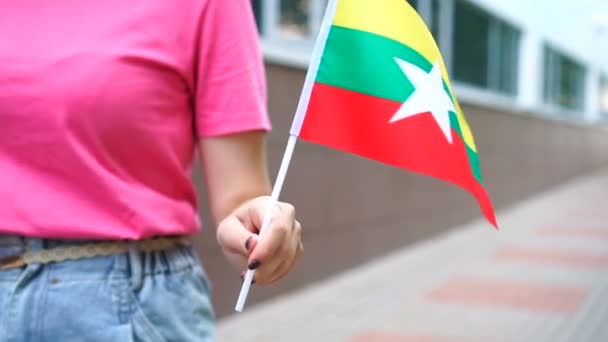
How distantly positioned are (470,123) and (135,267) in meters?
9.13

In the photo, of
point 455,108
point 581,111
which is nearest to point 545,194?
point 581,111

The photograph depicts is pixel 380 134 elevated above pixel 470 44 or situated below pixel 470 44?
above

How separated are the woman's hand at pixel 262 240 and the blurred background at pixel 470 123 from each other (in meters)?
3.78

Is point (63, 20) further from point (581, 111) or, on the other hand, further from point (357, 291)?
point (581, 111)

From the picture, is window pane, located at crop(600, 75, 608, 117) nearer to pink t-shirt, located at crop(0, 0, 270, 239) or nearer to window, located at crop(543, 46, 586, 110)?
window, located at crop(543, 46, 586, 110)

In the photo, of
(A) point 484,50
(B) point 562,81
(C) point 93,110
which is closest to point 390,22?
(C) point 93,110

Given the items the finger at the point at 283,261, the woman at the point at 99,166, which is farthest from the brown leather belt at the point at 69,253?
the finger at the point at 283,261

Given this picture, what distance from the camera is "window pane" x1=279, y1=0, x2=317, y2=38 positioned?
21.0 feet

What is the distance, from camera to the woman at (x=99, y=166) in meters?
1.36

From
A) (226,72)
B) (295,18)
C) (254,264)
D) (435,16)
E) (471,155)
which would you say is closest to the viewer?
(254,264)

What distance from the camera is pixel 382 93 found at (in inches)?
61.1

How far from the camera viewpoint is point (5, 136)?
1.37m

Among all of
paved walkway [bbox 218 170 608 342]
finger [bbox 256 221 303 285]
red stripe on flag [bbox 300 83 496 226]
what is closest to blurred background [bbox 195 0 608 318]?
paved walkway [bbox 218 170 608 342]

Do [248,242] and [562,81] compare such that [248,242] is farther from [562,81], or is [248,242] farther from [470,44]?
[562,81]
